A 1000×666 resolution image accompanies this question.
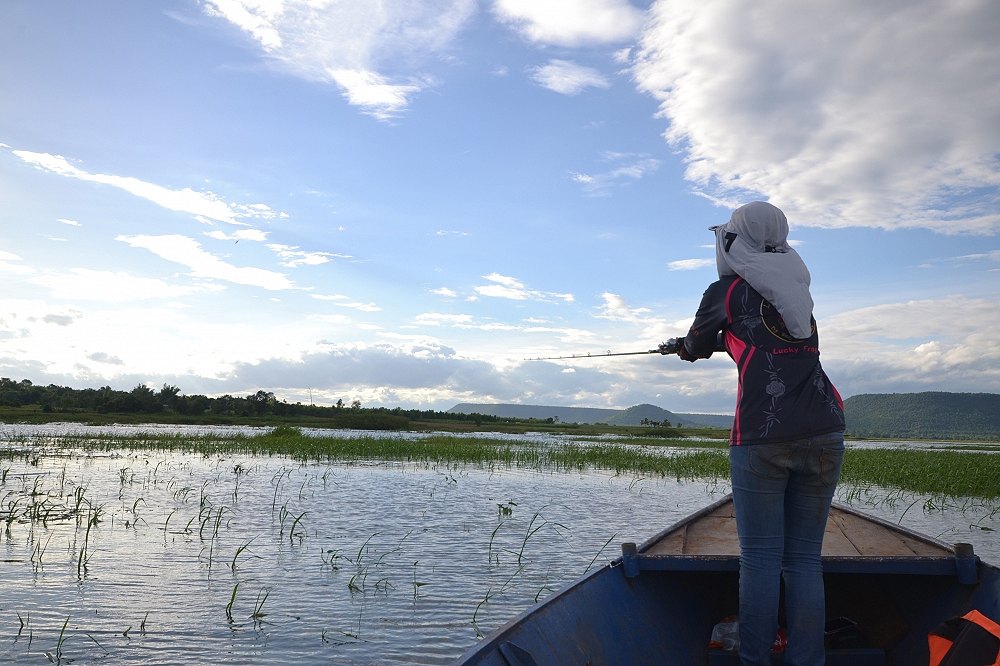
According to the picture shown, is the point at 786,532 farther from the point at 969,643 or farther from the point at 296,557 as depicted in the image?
the point at 296,557

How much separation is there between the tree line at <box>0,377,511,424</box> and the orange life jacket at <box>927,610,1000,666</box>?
190ft

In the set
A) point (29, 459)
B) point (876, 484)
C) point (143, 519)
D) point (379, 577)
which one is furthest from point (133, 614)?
point (876, 484)

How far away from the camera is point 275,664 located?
5.09 meters

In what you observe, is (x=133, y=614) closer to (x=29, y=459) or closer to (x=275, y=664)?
(x=275, y=664)

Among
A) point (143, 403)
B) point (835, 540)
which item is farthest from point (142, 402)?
point (835, 540)

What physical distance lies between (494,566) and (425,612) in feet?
5.95

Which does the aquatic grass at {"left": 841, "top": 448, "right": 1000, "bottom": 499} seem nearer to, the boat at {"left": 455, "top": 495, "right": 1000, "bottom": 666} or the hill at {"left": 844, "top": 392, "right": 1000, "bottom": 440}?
the boat at {"left": 455, "top": 495, "right": 1000, "bottom": 666}

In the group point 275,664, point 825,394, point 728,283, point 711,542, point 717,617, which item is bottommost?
point 275,664

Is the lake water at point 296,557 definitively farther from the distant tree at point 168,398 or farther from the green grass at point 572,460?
the distant tree at point 168,398

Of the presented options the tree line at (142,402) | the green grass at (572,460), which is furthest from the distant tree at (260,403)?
the green grass at (572,460)

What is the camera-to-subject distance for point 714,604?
4.66 m

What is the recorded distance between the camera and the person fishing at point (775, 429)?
10.5ft

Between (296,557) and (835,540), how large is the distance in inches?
224

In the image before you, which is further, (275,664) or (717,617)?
(275,664)
